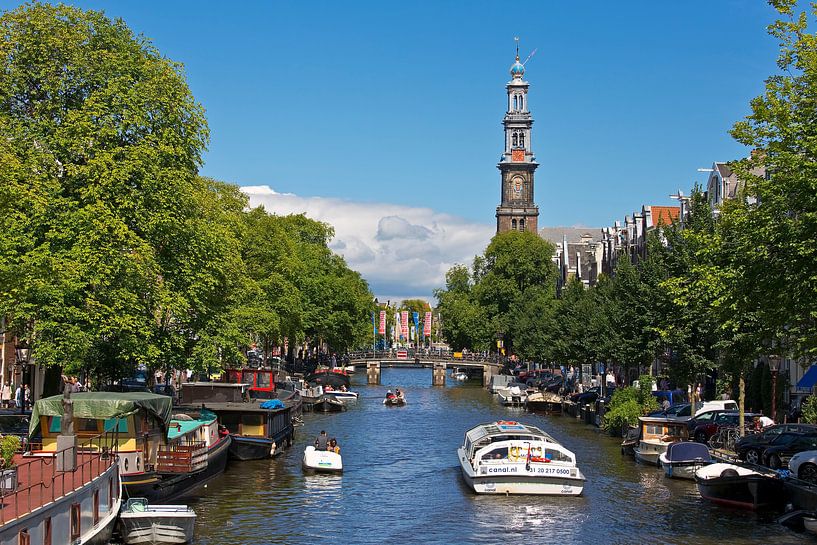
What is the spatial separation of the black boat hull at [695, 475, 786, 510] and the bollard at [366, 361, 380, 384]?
326ft

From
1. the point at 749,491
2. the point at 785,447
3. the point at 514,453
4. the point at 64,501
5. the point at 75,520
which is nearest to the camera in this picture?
the point at 64,501

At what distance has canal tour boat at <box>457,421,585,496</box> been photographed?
1703 inches

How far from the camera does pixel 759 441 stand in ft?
153

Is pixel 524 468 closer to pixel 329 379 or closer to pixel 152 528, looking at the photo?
pixel 152 528

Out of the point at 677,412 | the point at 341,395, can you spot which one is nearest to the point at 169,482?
the point at 677,412

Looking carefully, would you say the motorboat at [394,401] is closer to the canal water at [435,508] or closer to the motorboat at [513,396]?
the motorboat at [513,396]

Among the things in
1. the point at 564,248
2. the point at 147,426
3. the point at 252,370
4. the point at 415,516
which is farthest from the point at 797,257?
the point at 564,248

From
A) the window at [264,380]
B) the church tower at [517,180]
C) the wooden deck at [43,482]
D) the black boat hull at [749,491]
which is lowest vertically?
the black boat hull at [749,491]

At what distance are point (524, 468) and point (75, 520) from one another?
758 inches

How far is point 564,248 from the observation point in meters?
172

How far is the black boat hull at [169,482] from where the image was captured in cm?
3700

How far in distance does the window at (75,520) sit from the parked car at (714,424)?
33265 millimetres

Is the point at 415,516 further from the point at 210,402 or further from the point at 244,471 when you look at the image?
the point at 210,402

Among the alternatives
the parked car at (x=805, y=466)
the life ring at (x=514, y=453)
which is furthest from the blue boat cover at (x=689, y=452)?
the parked car at (x=805, y=466)
